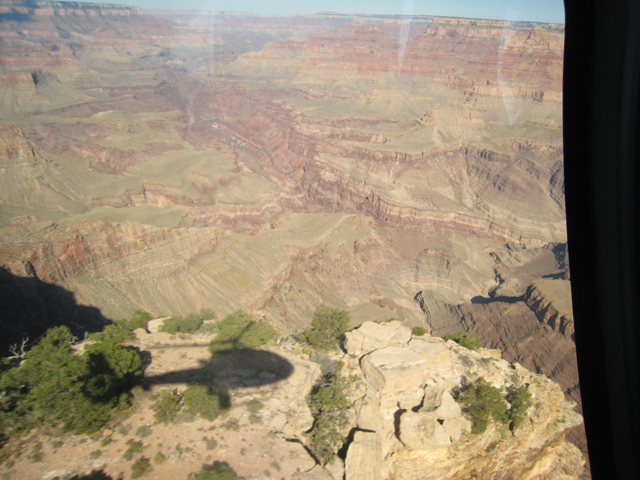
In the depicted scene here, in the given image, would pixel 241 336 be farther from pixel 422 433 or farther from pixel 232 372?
pixel 422 433

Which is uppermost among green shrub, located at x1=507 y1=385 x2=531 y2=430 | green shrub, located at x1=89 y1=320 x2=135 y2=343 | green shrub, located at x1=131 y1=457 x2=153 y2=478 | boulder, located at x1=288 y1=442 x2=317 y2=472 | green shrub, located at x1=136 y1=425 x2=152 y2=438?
green shrub, located at x1=89 y1=320 x2=135 y2=343

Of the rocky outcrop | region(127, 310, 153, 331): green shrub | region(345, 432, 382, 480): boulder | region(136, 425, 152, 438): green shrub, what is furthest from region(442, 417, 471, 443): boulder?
region(127, 310, 153, 331): green shrub

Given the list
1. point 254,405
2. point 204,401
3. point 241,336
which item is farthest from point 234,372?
point 241,336

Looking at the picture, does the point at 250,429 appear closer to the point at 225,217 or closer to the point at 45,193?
the point at 225,217

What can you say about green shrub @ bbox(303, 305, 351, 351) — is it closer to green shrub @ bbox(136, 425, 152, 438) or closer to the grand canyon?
the grand canyon

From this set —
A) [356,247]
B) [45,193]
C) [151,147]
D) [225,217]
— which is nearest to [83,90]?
[151,147]
